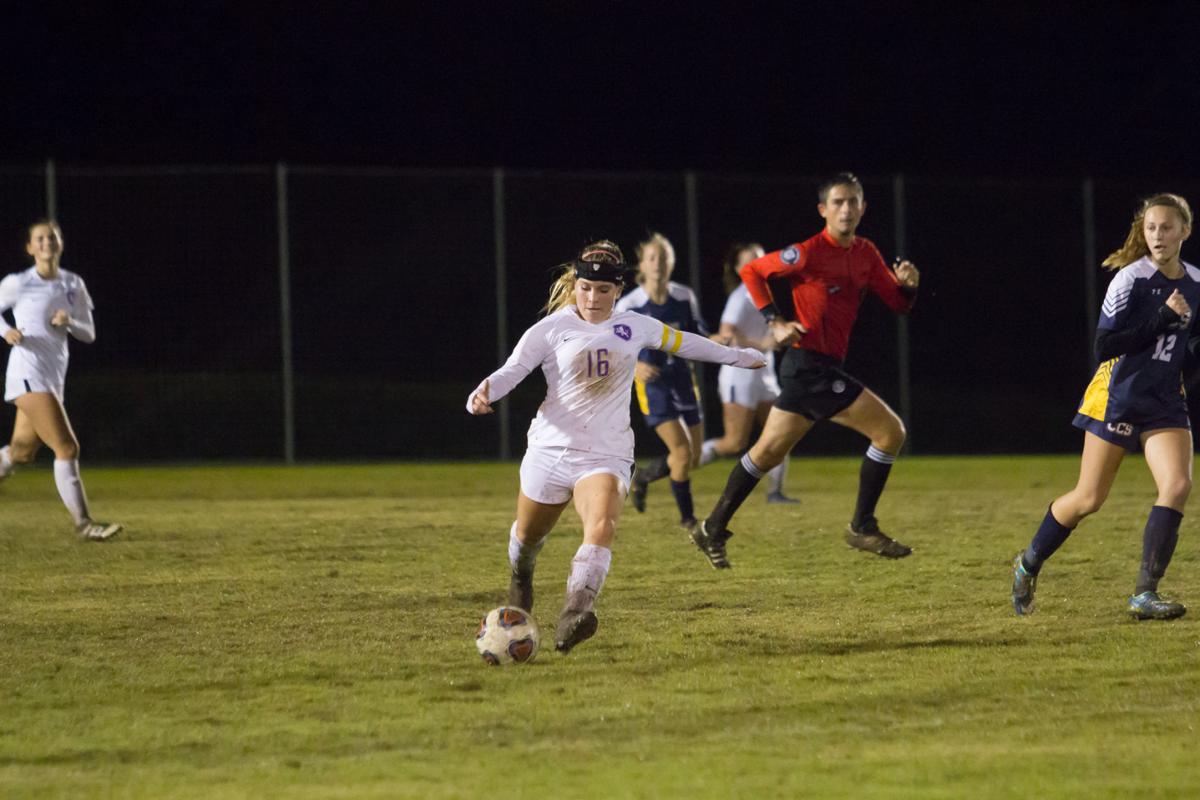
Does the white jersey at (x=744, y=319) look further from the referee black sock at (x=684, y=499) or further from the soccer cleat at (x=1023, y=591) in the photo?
the soccer cleat at (x=1023, y=591)

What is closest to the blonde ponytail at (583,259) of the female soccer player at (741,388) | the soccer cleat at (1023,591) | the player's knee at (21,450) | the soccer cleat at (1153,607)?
the soccer cleat at (1023,591)

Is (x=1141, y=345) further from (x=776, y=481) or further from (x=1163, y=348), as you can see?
(x=776, y=481)

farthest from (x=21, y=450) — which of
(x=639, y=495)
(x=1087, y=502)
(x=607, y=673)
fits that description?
(x=1087, y=502)

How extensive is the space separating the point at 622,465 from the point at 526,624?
2.51ft

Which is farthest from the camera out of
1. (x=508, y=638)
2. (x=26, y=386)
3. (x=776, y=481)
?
(x=776, y=481)

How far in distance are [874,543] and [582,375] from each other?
342 cm

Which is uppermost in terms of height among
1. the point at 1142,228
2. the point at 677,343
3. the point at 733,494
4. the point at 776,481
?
the point at 1142,228

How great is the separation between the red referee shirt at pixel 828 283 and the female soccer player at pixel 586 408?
271 centimetres

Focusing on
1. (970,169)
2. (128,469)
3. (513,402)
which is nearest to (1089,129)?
(970,169)

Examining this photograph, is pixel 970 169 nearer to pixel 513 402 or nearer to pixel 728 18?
pixel 728 18

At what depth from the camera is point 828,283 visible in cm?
961

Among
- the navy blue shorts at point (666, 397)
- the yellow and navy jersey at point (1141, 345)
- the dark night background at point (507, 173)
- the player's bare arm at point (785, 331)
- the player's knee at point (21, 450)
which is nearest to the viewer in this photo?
the yellow and navy jersey at point (1141, 345)

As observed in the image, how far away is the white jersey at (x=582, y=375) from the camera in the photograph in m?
6.88

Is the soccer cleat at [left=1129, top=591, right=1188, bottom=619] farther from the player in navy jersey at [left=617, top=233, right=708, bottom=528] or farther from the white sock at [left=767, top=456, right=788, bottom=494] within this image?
the white sock at [left=767, top=456, right=788, bottom=494]
